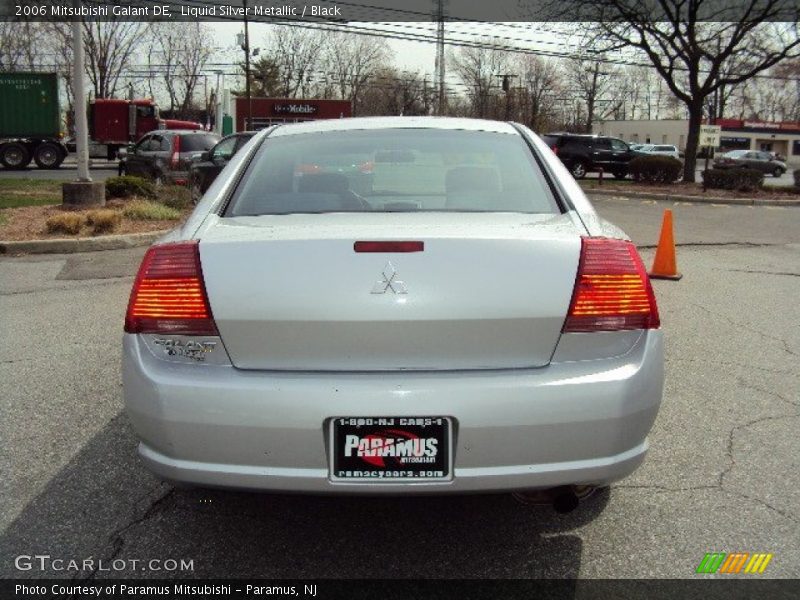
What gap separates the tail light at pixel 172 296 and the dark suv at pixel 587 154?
2806cm

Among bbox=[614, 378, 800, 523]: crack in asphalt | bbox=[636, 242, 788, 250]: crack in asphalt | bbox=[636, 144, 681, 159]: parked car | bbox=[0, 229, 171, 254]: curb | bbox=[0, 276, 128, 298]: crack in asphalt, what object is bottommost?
bbox=[614, 378, 800, 523]: crack in asphalt

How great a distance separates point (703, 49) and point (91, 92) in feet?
164

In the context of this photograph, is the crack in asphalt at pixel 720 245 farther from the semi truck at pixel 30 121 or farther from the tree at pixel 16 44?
the tree at pixel 16 44

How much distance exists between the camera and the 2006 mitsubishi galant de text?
87.8 inches

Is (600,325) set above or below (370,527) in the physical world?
above

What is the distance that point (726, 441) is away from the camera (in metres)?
3.74

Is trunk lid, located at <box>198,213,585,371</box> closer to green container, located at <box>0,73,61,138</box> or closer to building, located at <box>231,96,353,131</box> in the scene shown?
green container, located at <box>0,73,61,138</box>

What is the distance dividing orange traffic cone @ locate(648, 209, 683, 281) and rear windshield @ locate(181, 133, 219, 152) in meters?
12.8

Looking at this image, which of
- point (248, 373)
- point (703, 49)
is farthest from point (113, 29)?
point (248, 373)

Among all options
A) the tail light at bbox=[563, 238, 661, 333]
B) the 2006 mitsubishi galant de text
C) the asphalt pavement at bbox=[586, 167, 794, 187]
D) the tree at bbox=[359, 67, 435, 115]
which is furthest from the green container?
the tree at bbox=[359, 67, 435, 115]

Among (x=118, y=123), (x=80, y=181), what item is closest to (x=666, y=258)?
(x=80, y=181)

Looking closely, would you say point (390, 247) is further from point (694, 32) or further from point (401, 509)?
point (694, 32)

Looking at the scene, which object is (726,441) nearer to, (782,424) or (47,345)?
(782,424)

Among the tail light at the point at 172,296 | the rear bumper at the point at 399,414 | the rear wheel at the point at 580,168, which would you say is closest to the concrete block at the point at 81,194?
the tail light at the point at 172,296
